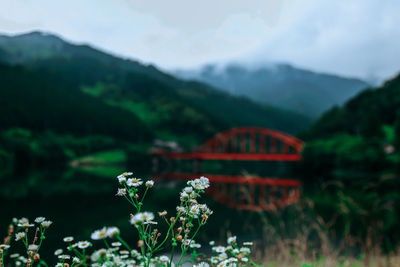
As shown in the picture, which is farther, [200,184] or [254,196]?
[254,196]

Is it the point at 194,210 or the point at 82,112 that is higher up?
the point at 82,112

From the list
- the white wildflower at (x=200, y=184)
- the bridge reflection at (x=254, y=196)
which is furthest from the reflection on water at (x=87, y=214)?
the white wildflower at (x=200, y=184)

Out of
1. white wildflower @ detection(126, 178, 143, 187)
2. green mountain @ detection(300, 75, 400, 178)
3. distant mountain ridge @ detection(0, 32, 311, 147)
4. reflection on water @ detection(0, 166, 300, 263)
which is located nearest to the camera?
white wildflower @ detection(126, 178, 143, 187)

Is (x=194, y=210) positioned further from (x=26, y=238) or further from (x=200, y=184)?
(x=26, y=238)

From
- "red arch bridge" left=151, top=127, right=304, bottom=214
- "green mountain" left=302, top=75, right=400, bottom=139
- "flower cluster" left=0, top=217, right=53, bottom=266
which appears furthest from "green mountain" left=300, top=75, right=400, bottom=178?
"flower cluster" left=0, top=217, right=53, bottom=266

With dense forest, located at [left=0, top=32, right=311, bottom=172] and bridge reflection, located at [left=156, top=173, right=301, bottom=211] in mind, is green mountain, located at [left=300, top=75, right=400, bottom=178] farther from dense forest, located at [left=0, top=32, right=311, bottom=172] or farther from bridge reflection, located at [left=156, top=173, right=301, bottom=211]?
dense forest, located at [left=0, top=32, right=311, bottom=172]

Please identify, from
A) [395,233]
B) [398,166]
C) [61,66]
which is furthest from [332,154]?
[61,66]

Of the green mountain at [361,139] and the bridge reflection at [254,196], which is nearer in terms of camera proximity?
the bridge reflection at [254,196]

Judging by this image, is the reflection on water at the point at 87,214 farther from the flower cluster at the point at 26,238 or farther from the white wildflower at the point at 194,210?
the white wildflower at the point at 194,210

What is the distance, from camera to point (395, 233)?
15.5 m

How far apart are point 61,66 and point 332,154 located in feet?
522

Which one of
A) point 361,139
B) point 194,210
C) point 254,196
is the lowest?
point 254,196

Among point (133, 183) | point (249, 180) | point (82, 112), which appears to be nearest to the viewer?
point (133, 183)

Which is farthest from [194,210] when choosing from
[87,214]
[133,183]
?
[87,214]
